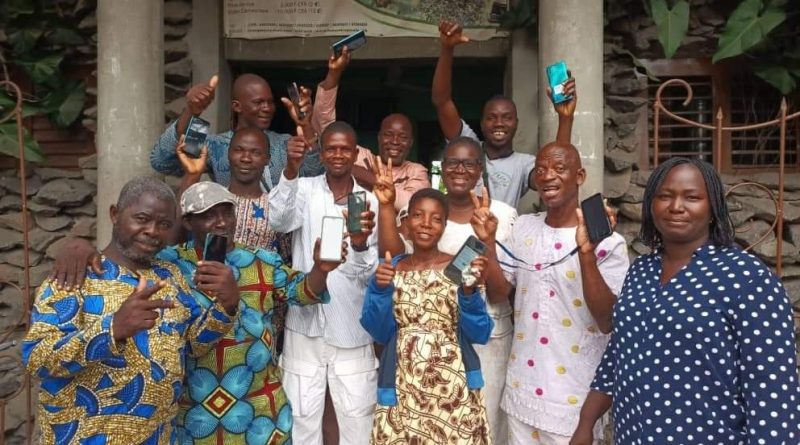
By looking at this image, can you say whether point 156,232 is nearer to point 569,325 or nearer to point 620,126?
point 569,325

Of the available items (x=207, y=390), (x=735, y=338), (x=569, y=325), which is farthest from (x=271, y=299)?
(x=735, y=338)

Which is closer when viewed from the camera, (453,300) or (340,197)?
(453,300)

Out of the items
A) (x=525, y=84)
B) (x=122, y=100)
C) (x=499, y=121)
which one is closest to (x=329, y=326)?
(x=499, y=121)

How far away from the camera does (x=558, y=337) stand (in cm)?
287

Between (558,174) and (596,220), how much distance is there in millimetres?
380

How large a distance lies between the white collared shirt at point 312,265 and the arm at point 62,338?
43.6 inches

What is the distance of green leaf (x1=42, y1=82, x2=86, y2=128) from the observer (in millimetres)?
5488

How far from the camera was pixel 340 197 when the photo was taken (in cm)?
334

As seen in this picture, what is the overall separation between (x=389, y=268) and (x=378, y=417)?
62 centimetres

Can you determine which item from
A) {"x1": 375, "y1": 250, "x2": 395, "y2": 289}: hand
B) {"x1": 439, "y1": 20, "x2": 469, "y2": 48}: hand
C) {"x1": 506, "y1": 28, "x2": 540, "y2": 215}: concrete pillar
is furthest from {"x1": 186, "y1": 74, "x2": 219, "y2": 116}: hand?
{"x1": 506, "y1": 28, "x2": 540, "y2": 215}: concrete pillar

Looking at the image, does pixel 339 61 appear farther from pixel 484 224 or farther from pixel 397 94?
pixel 397 94

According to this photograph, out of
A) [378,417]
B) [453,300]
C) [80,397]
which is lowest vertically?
[378,417]

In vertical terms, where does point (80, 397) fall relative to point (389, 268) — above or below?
below

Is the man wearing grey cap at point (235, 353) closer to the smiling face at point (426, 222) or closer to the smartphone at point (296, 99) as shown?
the smiling face at point (426, 222)
